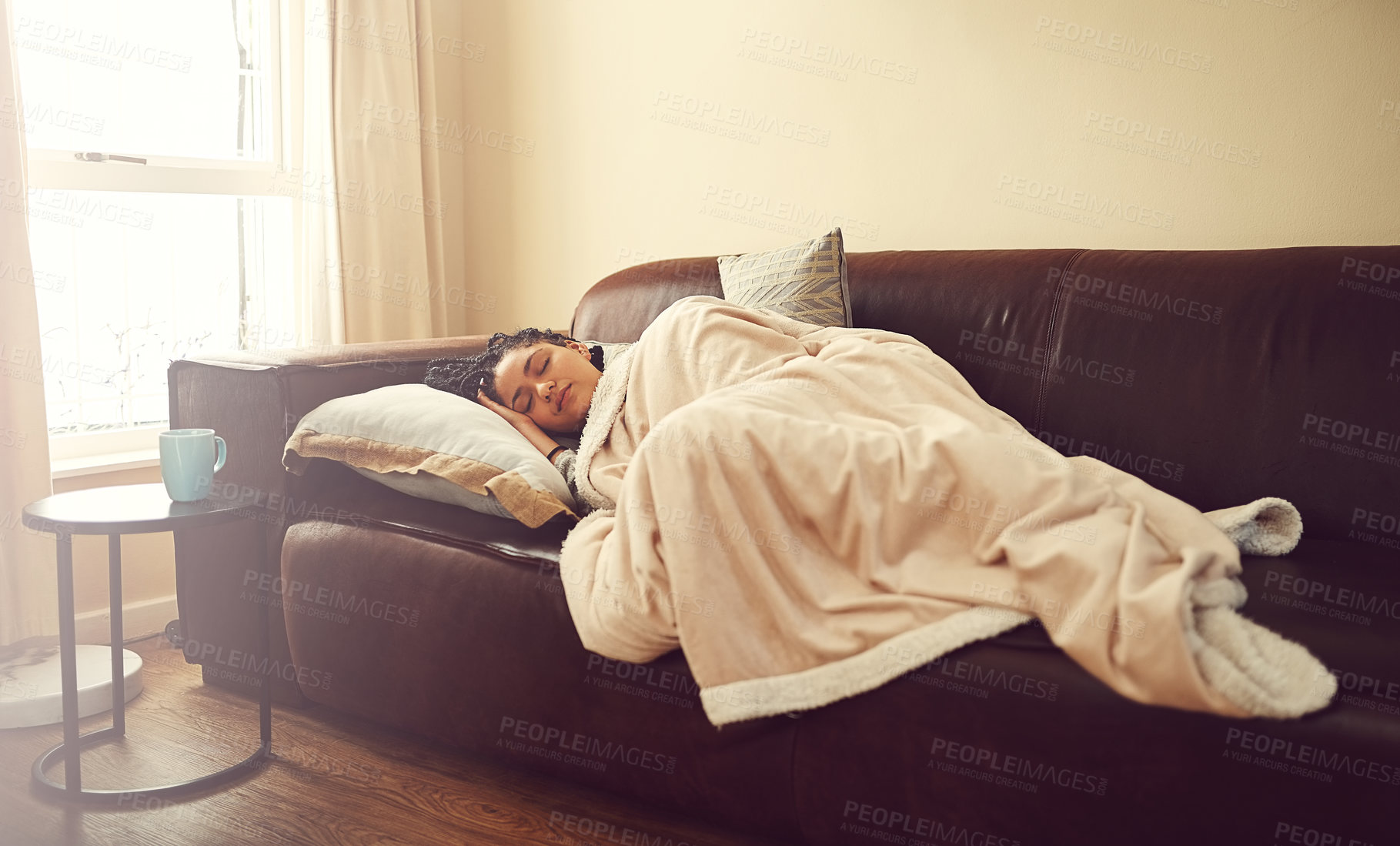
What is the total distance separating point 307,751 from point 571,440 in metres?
0.76

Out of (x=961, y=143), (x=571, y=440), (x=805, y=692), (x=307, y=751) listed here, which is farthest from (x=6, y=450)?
(x=961, y=143)

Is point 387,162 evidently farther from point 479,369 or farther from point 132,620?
point 132,620

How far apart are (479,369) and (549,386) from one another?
0.19 metres

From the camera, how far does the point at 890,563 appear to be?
52.9 inches

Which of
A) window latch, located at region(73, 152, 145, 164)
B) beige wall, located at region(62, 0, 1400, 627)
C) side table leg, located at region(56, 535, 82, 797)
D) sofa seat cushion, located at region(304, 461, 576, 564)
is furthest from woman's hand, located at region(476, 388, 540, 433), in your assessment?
window latch, located at region(73, 152, 145, 164)

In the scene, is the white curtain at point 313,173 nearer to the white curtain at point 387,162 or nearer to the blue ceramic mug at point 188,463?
the white curtain at point 387,162

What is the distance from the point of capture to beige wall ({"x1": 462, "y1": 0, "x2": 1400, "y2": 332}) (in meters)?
1.86

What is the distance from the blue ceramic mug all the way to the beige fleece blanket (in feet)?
2.37

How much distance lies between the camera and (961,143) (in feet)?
7.39

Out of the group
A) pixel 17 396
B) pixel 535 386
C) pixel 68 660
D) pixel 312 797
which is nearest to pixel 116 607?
pixel 68 660

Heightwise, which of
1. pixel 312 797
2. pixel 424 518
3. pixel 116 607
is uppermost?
pixel 424 518

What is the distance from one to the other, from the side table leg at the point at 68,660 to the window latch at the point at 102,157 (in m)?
1.28

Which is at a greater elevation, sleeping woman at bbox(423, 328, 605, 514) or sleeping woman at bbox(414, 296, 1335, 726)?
sleeping woman at bbox(423, 328, 605, 514)

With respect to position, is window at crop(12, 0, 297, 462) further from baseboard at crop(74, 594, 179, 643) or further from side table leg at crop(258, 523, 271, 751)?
side table leg at crop(258, 523, 271, 751)
